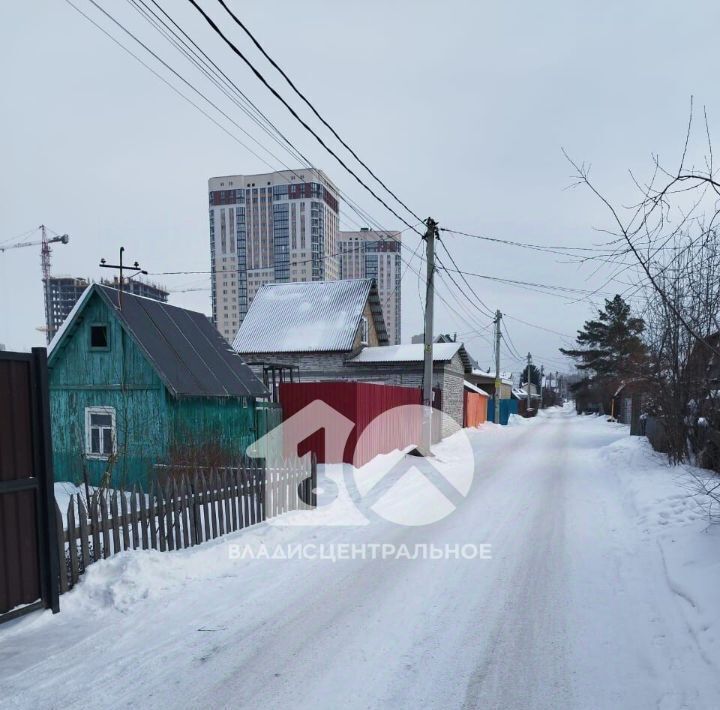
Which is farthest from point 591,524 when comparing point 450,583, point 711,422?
point 711,422

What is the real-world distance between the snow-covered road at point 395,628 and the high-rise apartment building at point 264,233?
19.8 meters

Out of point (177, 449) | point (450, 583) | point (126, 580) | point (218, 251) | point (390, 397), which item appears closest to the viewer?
point (126, 580)

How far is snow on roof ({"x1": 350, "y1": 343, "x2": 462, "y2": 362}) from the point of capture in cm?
2131

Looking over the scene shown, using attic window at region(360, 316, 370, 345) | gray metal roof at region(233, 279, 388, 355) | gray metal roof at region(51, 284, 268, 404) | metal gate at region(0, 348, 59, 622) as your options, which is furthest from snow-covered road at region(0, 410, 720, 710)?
attic window at region(360, 316, 370, 345)

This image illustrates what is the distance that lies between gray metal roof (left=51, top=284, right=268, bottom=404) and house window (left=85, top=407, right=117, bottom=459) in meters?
1.92

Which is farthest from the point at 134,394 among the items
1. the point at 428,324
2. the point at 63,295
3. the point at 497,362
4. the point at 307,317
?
the point at 63,295

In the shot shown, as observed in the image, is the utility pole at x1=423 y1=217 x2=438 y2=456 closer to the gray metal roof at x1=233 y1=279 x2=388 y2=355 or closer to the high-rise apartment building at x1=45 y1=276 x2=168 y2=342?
the gray metal roof at x1=233 y1=279 x2=388 y2=355

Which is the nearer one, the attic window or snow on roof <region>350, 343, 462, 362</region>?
snow on roof <region>350, 343, 462, 362</region>

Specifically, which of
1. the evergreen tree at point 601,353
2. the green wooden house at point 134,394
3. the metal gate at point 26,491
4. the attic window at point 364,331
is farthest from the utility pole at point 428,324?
the evergreen tree at point 601,353

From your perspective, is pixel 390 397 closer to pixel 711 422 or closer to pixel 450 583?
pixel 711 422

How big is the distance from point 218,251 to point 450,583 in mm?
31969

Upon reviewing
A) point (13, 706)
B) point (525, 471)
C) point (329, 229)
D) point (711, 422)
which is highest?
point (329, 229)

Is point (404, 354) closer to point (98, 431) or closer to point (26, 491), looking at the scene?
point (98, 431)

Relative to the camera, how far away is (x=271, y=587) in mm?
5203
